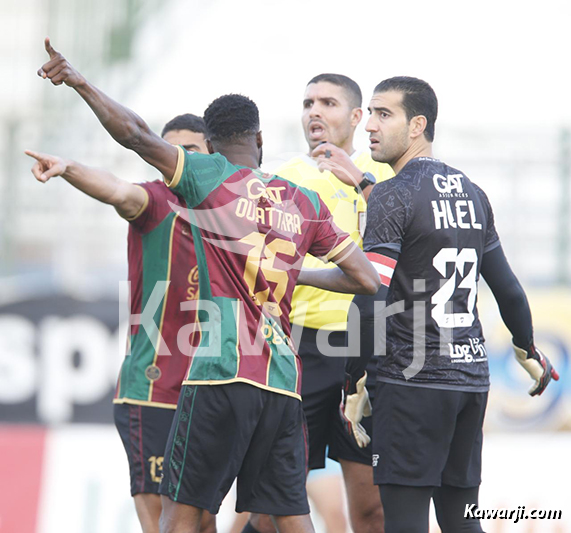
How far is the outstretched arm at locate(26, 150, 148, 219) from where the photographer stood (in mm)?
3848

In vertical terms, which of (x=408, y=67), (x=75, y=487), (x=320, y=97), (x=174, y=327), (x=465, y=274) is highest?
(x=408, y=67)

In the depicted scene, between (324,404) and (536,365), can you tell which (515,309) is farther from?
(324,404)

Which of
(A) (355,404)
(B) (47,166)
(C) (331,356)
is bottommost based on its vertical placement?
(A) (355,404)

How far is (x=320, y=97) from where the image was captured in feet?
18.9

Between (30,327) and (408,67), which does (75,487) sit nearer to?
(30,327)

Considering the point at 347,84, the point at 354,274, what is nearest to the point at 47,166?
the point at 354,274

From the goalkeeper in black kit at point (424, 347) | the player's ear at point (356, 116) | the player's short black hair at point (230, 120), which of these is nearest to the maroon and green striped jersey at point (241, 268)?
the player's short black hair at point (230, 120)

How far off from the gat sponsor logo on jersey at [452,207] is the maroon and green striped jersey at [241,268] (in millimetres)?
693

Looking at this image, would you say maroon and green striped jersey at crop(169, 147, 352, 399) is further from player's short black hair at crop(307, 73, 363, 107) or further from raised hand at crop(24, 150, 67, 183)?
player's short black hair at crop(307, 73, 363, 107)

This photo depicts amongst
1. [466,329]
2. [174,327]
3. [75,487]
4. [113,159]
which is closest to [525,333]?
[466,329]

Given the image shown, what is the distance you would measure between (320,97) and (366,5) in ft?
37.6

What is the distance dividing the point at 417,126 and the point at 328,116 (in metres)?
1.21

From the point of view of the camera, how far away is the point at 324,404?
514 centimetres

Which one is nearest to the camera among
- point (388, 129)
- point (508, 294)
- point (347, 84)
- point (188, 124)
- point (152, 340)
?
point (388, 129)
